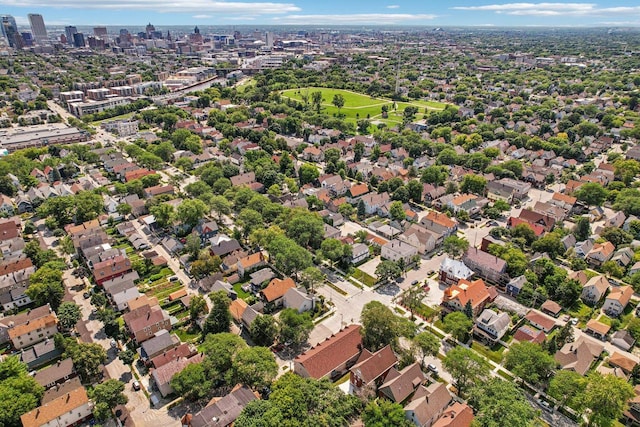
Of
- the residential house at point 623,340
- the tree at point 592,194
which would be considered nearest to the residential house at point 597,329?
the residential house at point 623,340

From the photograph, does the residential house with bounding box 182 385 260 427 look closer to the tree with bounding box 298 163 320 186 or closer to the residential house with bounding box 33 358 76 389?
the residential house with bounding box 33 358 76 389

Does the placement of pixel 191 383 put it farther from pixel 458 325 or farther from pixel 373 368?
pixel 458 325

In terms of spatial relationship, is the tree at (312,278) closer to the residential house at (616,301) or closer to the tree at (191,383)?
the tree at (191,383)

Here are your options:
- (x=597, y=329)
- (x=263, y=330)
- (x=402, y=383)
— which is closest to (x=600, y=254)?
(x=597, y=329)

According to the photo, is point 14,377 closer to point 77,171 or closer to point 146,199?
point 146,199

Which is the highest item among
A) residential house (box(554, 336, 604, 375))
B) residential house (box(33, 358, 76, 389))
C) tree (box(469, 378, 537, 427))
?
tree (box(469, 378, 537, 427))

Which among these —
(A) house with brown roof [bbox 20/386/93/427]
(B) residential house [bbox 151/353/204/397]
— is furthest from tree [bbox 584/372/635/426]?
(A) house with brown roof [bbox 20/386/93/427]

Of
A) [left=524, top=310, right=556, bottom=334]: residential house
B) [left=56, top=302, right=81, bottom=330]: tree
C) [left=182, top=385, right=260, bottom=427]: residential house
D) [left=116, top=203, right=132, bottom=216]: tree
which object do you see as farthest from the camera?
[left=116, top=203, right=132, bottom=216]: tree
